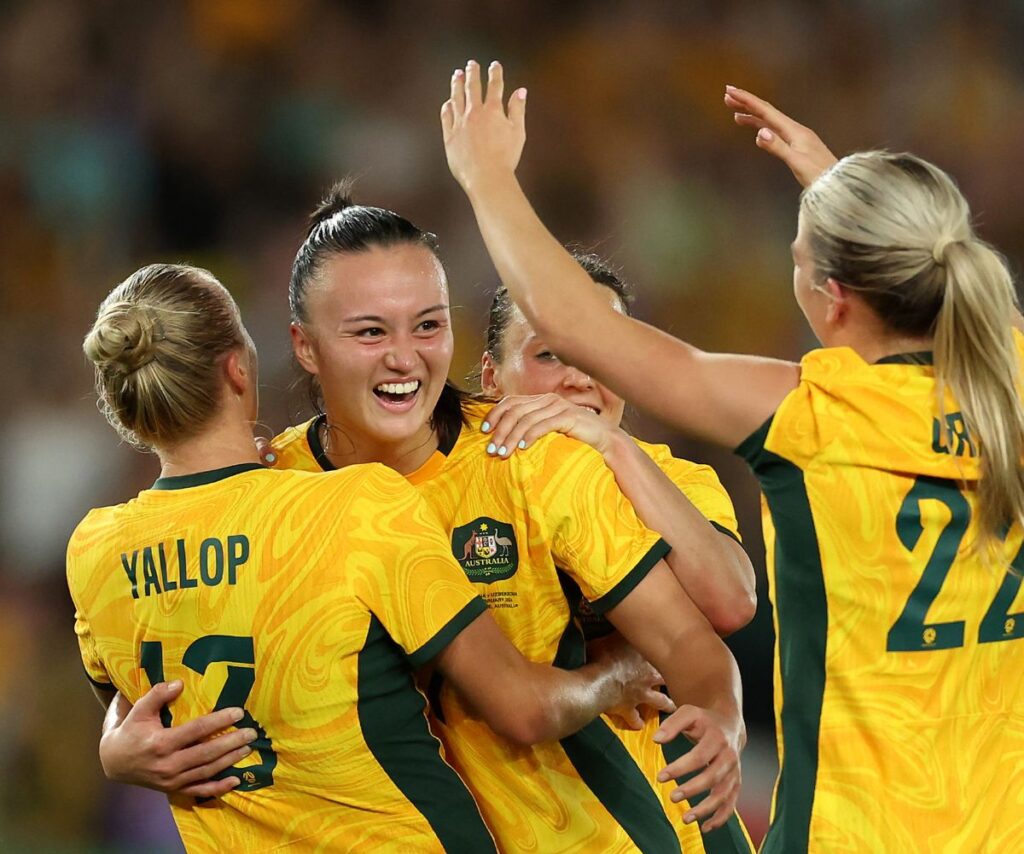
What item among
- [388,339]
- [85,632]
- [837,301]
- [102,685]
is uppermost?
[388,339]

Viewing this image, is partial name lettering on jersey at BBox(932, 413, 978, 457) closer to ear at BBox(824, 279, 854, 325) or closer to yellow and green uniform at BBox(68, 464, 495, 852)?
ear at BBox(824, 279, 854, 325)

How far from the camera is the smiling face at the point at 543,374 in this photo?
10.4 feet

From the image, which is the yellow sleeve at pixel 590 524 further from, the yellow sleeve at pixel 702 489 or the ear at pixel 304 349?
the ear at pixel 304 349

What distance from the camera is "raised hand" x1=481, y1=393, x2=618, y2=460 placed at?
2.44m

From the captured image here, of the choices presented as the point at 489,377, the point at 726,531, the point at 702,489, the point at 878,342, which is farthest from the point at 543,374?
the point at 878,342

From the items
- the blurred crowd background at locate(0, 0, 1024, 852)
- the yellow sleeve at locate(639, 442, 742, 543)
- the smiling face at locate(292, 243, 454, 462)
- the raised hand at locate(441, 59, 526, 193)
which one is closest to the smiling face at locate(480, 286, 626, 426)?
the yellow sleeve at locate(639, 442, 742, 543)

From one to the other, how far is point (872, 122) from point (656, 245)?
4.00ft

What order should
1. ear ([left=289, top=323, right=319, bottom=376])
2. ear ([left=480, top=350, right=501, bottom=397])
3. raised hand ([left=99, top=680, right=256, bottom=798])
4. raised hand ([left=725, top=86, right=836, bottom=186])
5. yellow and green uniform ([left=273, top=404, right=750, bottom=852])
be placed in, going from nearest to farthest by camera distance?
raised hand ([left=99, top=680, right=256, bottom=798]) → yellow and green uniform ([left=273, top=404, right=750, bottom=852]) → raised hand ([left=725, top=86, right=836, bottom=186]) → ear ([left=289, top=323, right=319, bottom=376]) → ear ([left=480, top=350, right=501, bottom=397])

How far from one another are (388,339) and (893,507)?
3.61ft

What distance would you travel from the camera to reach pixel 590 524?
236 cm

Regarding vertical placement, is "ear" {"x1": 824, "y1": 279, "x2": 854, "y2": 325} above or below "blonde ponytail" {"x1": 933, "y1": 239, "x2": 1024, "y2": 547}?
above

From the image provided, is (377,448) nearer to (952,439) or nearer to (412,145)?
(952,439)

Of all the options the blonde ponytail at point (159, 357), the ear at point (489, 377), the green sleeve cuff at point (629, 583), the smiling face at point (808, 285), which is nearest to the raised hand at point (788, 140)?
the smiling face at point (808, 285)

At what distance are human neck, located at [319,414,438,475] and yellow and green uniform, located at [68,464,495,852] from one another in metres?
0.51
